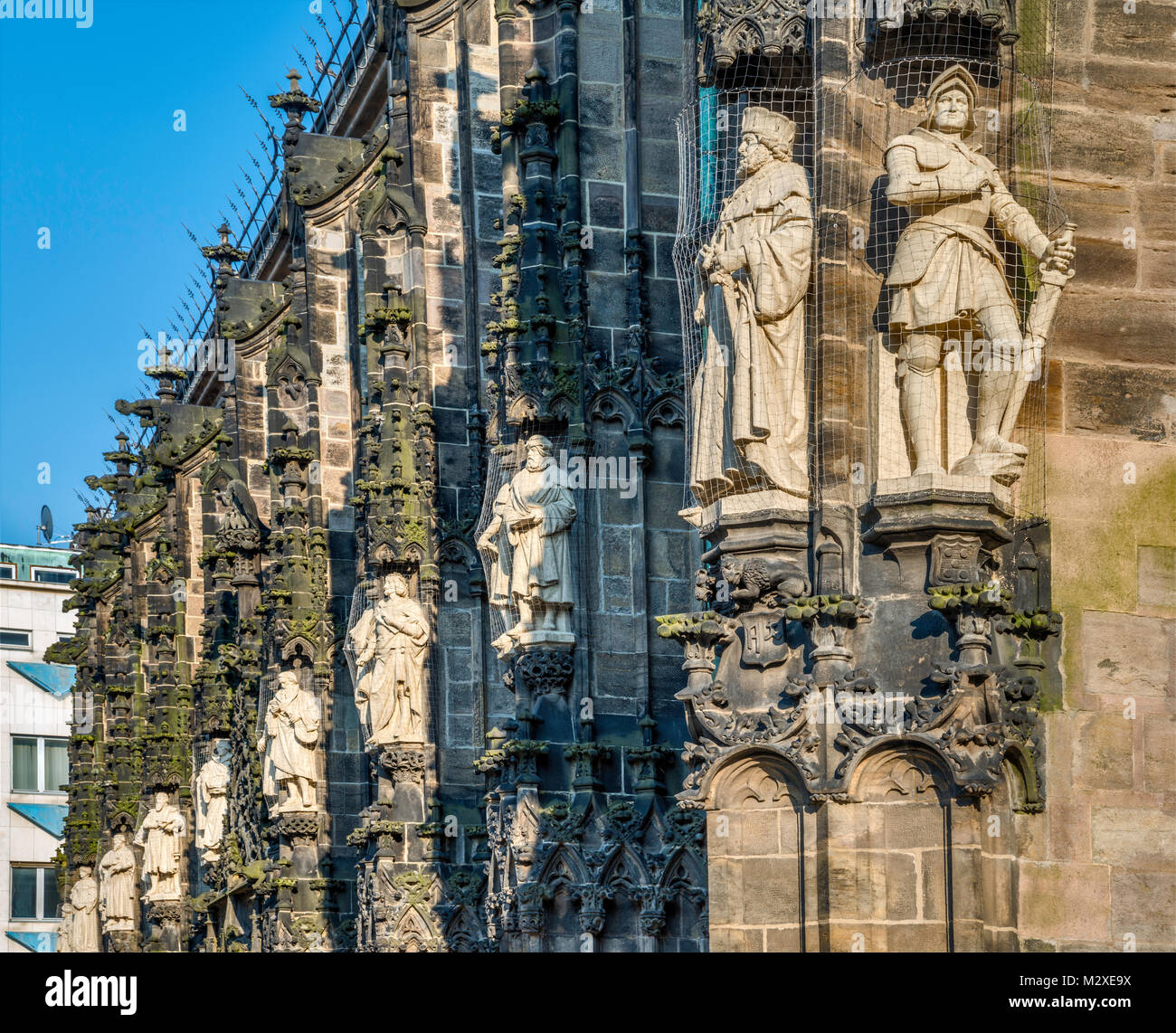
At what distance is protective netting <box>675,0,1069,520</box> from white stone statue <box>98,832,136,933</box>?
123ft

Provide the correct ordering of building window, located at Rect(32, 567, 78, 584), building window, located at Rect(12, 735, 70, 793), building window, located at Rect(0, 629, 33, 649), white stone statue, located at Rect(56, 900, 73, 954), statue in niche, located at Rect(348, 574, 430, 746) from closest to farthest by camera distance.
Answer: statue in niche, located at Rect(348, 574, 430, 746), white stone statue, located at Rect(56, 900, 73, 954), building window, located at Rect(12, 735, 70, 793), building window, located at Rect(0, 629, 33, 649), building window, located at Rect(32, 567, 78, 584)

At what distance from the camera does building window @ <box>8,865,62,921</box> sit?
7806cm

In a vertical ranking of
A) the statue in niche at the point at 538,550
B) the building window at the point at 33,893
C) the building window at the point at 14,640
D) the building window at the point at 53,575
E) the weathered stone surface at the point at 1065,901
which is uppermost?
the building window at the point at 53,575

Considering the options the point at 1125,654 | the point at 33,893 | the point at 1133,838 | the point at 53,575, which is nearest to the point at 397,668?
the point at 1125,654

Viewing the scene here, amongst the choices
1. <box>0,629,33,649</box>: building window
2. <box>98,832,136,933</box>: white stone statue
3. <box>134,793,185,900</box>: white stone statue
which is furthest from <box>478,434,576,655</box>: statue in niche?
<box>0,629,33,649</box>: building window

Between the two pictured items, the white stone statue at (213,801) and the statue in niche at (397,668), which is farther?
the white stone statue at (213,801)

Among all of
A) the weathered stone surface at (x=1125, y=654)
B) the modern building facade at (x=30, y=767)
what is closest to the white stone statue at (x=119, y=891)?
the modern building facade at (x=30, y=767)

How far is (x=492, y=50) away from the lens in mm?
31969

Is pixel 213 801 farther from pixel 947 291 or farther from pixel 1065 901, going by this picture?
pixel 947 291

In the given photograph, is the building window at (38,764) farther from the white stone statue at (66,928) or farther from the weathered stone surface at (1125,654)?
the weathered stone surface at (1125,654)

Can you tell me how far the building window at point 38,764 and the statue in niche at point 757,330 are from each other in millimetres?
63043

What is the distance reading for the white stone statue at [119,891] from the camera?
175 ft

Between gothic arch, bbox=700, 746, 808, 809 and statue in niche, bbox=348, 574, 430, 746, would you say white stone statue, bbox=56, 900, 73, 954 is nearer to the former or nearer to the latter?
statue in niche, bbox=348, 574, 430, 746

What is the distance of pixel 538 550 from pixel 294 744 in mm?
11205
